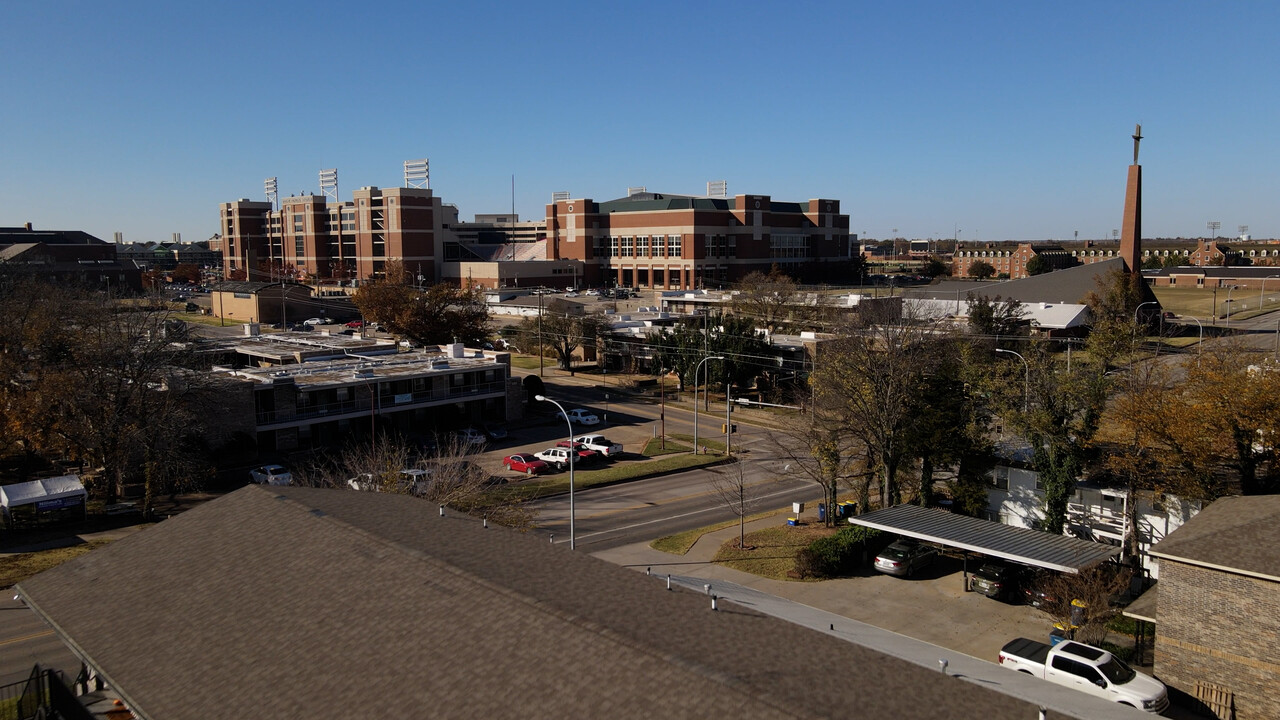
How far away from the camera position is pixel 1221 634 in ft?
63.6

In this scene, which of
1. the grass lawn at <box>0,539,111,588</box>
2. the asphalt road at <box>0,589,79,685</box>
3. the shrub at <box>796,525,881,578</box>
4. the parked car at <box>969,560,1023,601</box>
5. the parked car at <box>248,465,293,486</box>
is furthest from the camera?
the parked car at <box>248,465,293,486</box>

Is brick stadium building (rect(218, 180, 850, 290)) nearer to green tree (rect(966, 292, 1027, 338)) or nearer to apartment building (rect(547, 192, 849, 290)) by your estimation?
apartment building (rect(547, 192, 849, 290))

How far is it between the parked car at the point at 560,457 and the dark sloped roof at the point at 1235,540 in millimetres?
27369

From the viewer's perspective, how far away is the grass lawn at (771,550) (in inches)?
1141

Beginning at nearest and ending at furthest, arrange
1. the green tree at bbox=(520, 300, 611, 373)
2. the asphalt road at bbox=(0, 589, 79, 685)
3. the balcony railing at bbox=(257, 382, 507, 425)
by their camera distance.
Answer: the asphalt road at bbox=(0, 589, 79, 685), the balcony railing at bbox=(257, 382, 507, 425), the green tree at bbox=(520, 300, 611, 373)

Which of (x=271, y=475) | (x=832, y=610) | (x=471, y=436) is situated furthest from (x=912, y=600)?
(x=471, y=436)

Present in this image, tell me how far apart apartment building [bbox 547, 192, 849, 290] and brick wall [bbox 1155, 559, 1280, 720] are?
354 ft

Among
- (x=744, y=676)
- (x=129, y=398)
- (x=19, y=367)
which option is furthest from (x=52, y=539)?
(x=744, y=676)

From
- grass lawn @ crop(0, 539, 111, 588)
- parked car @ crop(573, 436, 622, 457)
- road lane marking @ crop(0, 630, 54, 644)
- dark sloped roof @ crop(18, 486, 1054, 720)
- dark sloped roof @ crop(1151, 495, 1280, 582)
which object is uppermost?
dark sloped roof @ crop(18, 486, 1054, 720)

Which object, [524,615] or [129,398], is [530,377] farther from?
[524,615]

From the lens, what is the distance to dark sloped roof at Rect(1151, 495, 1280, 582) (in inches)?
750

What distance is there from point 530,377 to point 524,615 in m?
47.5

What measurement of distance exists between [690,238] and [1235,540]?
113 meters

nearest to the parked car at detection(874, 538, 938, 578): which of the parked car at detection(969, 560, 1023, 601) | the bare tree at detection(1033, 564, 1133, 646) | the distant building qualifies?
the parked car at detection(969, 560, 1023, 601)
